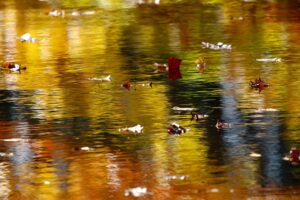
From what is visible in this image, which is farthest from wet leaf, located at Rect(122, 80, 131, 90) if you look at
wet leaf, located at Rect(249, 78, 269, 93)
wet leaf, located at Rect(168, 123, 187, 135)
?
wet leaf, located at Rect(168, 123, 187, 135)

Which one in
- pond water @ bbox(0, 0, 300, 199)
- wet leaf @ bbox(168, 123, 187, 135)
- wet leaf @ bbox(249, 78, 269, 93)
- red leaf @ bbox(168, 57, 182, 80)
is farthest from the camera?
red leaf @ bbox(168, 57, 182, 80)

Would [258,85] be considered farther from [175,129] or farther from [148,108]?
[175,129]

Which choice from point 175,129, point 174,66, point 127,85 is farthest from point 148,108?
point 174,66

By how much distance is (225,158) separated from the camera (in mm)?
7410

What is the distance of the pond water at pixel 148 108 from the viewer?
6.84 meters

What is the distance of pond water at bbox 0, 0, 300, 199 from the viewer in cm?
684

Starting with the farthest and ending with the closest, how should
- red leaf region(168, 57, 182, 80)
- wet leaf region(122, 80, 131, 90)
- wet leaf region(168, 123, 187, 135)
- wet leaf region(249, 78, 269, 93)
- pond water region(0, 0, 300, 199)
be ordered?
1. red leaf region(168, 57, 182, 80)
2. wet leaf region(122, 80, 131, 90)
3. wet leaf region(249, 78, 269, 93)
4. wet leaf region(168, 123, 187, 135)
5. pond water region(0, 0, 300, 199)

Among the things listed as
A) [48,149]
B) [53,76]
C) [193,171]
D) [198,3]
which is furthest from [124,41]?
[193,171]

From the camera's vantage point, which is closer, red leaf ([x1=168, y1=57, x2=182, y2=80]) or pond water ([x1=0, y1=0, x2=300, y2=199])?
pond water ([x1=0, y1=0, x2=300, y2=199])

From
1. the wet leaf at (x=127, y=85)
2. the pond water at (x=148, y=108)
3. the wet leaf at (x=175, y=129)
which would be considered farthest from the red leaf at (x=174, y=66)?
the wet leaf at (x=175, y=129)

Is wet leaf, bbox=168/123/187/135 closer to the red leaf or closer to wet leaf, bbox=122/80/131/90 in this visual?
wet leaf, bbox=122/80/131/90

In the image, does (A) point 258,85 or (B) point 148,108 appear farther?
(A) point 258,85

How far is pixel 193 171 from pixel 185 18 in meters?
9.56

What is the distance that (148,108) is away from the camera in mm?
9438
